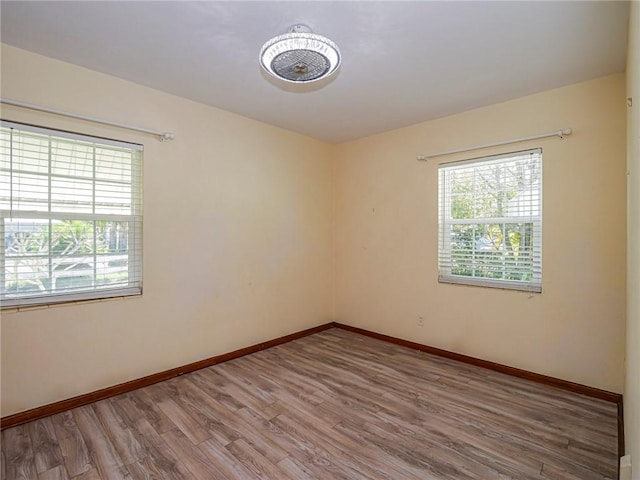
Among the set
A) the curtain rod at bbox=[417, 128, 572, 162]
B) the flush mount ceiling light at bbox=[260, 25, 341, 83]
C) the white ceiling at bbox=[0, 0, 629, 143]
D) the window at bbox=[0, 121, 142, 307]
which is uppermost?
the white ceiling at bbox=[0, 0, 629, 143]

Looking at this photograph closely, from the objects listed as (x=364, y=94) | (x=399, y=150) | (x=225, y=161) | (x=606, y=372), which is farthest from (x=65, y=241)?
(x=606, y=372)

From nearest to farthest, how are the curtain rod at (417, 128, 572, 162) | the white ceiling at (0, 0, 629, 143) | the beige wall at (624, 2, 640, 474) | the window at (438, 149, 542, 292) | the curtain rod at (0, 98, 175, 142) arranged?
the beige wall at (624, 2, 640, 474) → the white ceiling at (0, 0, 629, 143) → the curtain rod at (0, 98, 175, 142) → the curtain rod at (417, 128, 572, 162) → the window at (438, 149, 542, 292)

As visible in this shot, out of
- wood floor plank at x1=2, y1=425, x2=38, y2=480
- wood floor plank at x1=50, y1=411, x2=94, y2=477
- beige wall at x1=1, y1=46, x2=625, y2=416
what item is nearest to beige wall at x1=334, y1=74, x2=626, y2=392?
beige wall at x1=1, y1=46, x2=625, y2=416

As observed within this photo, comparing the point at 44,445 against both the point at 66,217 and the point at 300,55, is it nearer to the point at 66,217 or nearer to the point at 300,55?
the point at 66,217

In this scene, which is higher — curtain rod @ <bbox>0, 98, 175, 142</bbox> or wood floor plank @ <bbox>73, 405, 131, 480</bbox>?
curtain rod @ <bbox>0, 98, 175, 142</bbox>

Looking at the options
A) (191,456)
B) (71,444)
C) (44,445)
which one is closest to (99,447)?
(71,444)

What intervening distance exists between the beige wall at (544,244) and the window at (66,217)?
2683 mm

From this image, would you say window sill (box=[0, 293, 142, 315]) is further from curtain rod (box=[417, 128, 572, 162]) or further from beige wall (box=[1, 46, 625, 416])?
curtain rod (box=[417, 128, 572, 162])

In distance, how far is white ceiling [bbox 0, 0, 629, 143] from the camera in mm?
1876

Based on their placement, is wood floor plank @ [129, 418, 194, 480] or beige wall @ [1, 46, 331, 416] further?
beige wall @ [1, 46, 331, 416]

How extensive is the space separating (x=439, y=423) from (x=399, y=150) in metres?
2.88

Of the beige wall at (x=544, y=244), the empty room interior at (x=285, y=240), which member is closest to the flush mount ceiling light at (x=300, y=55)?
the empty room interior at (x=285, y=240)

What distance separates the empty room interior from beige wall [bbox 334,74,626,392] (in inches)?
0.8

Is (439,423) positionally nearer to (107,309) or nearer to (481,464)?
(481,464)
